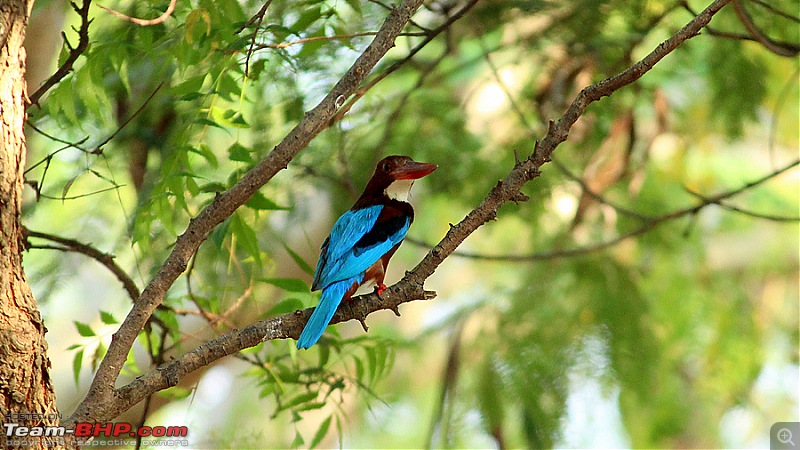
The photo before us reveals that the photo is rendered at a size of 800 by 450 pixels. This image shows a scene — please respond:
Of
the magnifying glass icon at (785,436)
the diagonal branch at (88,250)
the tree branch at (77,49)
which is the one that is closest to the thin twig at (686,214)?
the magnifying glass icon at (785,436)

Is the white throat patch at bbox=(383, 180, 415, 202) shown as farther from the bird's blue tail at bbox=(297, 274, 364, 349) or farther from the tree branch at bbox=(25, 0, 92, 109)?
the tree branch at bbox=(25, 0, 92, 109)

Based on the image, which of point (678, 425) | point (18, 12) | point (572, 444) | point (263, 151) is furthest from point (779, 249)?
point (18, 12)

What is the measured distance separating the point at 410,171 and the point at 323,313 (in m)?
0.81

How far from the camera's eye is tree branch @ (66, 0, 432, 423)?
195cm

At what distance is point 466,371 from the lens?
5.85 metres

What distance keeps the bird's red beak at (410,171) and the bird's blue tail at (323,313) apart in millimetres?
562

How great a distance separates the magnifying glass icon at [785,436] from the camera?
374 centimetres

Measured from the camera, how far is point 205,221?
2.05m

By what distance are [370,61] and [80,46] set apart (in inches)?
31.2

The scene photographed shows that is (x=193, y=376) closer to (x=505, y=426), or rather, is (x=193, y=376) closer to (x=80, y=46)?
(x=505, y=426)

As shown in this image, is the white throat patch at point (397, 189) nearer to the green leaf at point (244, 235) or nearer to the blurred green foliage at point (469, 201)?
the blurred green foliage at point (469, 201)

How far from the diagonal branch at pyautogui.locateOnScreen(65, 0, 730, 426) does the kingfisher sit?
0.92 feet

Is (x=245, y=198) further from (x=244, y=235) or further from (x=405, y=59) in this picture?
(x=405, y=59)

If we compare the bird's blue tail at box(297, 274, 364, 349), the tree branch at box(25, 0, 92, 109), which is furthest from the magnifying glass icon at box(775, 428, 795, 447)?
the tree branch at box(25, 0, 92, 109)
